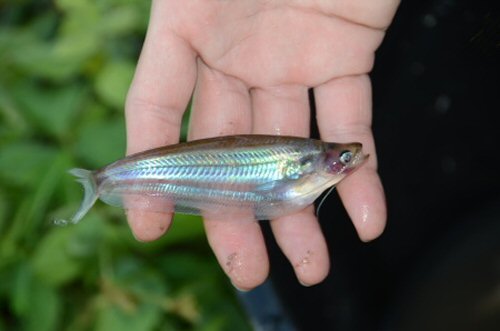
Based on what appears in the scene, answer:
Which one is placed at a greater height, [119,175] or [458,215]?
[119,175]

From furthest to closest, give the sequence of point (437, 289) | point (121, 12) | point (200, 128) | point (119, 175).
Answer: point (437, 289)
point (121, 12)
point (200, 128)
point (119, 175)

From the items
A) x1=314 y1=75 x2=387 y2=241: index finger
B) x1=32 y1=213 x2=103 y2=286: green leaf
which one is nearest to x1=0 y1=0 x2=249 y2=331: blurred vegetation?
x1=32 y1=213 x2=103 y2=286: green leaf

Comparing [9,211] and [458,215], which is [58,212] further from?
[458,215]

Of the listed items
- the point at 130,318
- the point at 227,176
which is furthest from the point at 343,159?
the point at 130,318

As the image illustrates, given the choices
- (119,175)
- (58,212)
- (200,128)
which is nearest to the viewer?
(119,175)

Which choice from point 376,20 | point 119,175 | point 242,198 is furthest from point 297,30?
point 119,175

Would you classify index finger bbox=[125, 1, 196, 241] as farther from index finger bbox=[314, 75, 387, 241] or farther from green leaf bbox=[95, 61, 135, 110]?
green leaf bbox=[95, 61, 135, 110]

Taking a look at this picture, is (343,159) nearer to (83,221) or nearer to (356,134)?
(356,134)

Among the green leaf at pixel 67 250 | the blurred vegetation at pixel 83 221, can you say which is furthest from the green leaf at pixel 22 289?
the green leaf at pixel 67 250
